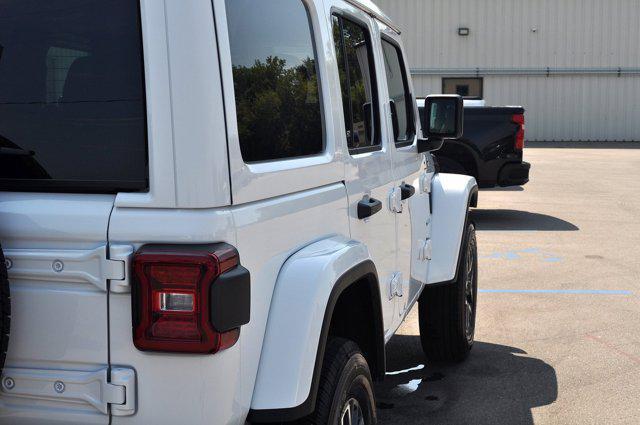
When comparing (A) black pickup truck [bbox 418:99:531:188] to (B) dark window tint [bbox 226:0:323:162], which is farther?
(A) black pickup truck [bbox 418:99:531:188]

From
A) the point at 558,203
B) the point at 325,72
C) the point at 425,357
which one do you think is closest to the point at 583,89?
the point at 558,203

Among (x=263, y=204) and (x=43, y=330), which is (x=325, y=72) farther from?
(x=43, y=330)

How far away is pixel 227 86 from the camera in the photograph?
7.26 feet

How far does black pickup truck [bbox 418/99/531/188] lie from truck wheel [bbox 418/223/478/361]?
268 inches

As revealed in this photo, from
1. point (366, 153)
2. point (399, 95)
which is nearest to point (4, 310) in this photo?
point (366, 153)

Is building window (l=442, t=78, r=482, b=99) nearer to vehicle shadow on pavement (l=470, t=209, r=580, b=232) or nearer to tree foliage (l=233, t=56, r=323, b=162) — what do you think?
vehicle shadow on pavement (l=470, t=209, r=580, b=232)

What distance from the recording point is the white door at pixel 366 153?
313 centimetres

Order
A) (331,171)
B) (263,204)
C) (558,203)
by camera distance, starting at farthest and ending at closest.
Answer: (558,203) < (331,171) < (263,204)

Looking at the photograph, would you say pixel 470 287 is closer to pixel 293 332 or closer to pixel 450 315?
pixel 450 315

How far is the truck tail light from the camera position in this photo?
2.05 metres

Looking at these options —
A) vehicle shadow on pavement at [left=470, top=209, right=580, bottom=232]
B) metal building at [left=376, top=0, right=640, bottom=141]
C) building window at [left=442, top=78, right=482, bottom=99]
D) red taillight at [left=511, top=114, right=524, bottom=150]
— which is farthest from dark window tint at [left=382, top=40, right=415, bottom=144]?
building window at [left=442, top=78, right=482, bottom=99]

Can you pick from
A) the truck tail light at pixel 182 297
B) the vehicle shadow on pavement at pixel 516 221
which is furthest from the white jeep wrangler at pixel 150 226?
the vehicle shadow on pavement at pixel 516 221

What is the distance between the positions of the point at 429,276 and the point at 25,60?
104 inches

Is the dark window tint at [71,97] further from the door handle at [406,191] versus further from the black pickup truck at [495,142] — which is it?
the black pickup truck at [495,142]
